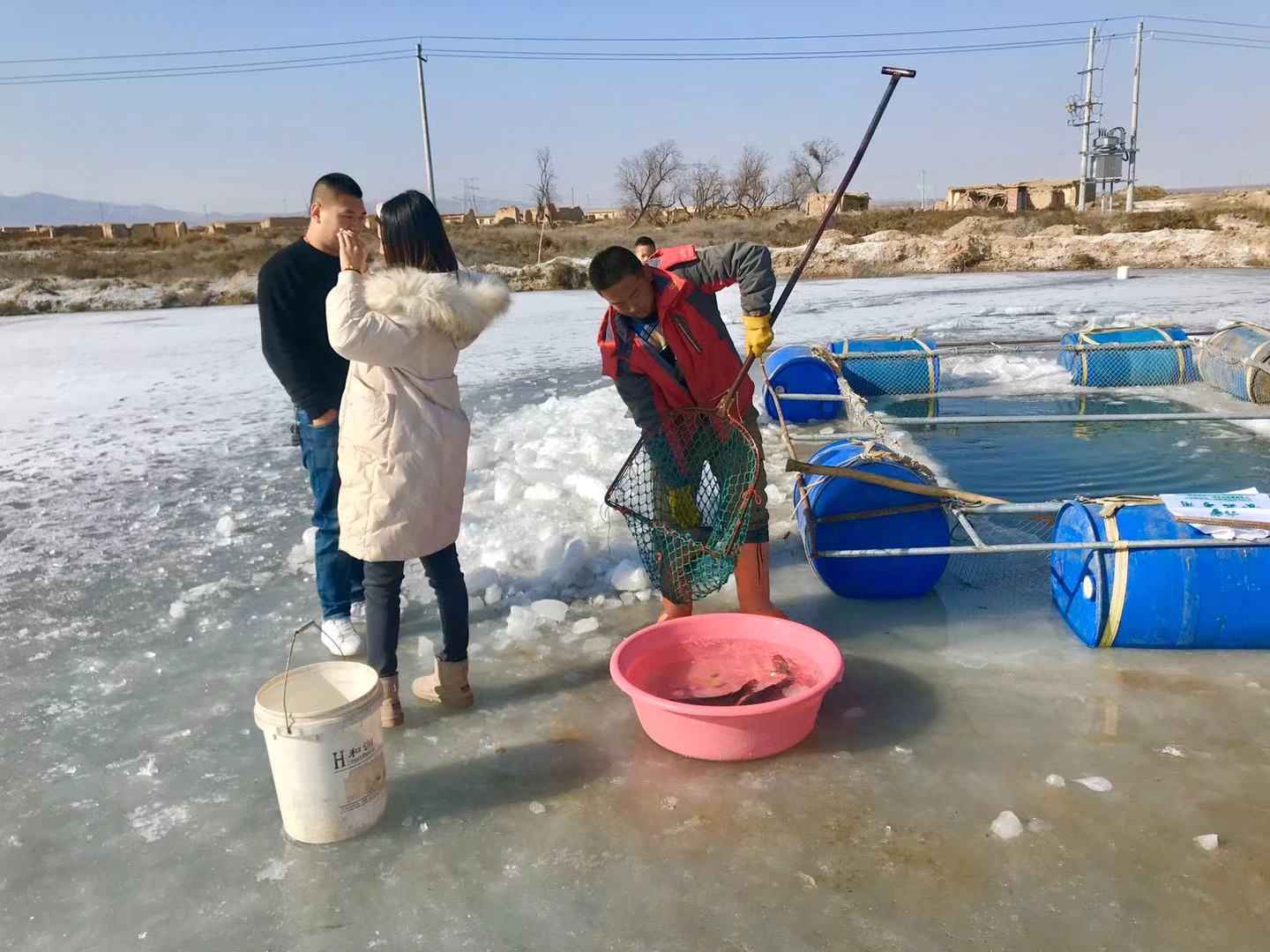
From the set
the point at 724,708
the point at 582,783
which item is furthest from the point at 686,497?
the point at 582,783

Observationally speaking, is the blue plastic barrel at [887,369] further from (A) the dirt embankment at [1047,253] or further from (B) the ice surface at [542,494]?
(A) the dirt embankment at [1047,253]

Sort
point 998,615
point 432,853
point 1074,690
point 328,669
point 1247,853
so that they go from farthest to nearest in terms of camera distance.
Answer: point 998,615, point 1074,690, point 328,669, point 432,853, point 1247,853

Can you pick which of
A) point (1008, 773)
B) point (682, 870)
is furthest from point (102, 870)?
point (1008, 773)

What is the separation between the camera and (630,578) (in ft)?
14.2

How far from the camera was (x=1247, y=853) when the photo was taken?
7.94ft

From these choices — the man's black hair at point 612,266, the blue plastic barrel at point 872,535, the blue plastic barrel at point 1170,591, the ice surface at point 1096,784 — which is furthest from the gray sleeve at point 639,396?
the ice surface at point 1096,784

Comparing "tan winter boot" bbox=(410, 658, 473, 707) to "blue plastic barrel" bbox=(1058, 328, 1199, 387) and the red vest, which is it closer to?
the red vest

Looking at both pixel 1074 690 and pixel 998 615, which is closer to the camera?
pixel 1074 690

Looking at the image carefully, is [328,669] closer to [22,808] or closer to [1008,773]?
[22,808]

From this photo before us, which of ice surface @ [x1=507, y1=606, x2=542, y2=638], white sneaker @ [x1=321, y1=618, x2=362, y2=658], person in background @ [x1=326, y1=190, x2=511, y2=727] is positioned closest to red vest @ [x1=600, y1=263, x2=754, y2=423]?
person in background @ [x1=326, y1=190, x2=511, y2=727]

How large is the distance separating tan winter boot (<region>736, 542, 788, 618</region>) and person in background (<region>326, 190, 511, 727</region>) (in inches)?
47.3

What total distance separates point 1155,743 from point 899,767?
85cm

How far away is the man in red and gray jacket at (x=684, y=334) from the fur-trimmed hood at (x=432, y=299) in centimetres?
57

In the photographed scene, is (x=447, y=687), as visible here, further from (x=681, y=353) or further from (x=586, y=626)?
(x=681, y=353)
